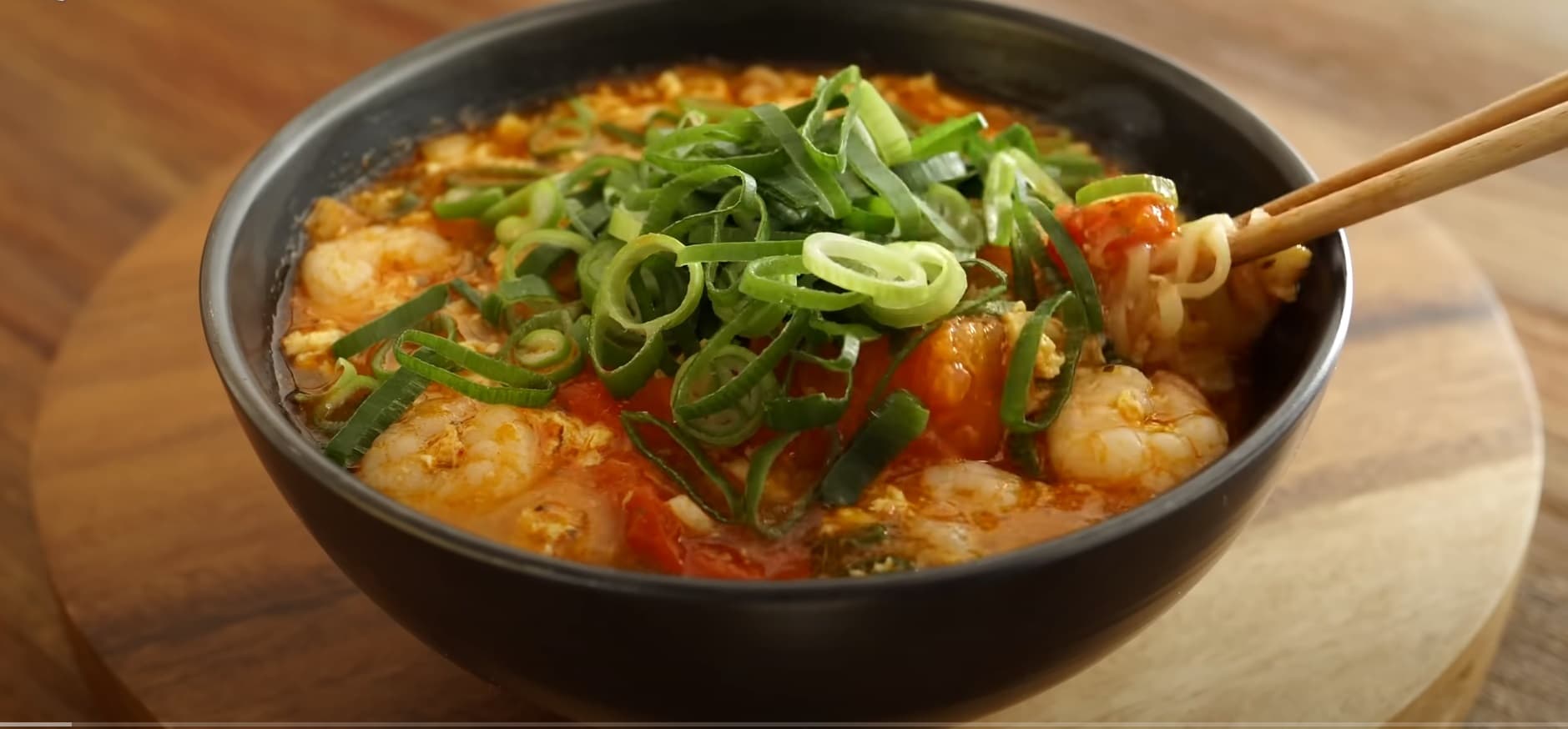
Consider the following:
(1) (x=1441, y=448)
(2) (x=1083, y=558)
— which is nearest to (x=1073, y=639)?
(2) (x=1083, y=558)

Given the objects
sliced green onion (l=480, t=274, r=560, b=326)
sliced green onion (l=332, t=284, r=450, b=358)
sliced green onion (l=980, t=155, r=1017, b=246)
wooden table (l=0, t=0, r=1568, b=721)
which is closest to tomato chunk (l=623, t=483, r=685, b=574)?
sliced green onion (l=480, t=274, r=560, b=326)

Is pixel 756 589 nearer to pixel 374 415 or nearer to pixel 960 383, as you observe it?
pixel 960 383

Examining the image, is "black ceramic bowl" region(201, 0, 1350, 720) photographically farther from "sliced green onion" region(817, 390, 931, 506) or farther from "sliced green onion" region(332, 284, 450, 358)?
"sliced green onion" region(817, 390, 931, 506)

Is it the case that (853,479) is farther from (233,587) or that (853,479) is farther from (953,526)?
(233,587)

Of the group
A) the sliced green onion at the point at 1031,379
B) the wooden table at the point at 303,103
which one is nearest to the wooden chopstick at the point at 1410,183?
the sliced green onion at the point at 1031,379

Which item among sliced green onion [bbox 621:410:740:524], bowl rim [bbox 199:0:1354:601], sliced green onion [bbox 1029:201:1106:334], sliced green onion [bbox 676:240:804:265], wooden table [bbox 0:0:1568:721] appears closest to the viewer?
bowl rim [bbox 199:0:1354:601]
